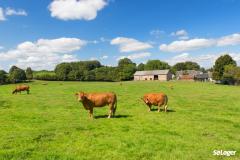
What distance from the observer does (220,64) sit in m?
101

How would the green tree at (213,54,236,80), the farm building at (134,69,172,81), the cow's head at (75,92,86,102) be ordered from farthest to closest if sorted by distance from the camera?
the farm building at (134,69,172,81)
the green tree at (213,54,236,80)
the cow's head at (75,92,86,102)

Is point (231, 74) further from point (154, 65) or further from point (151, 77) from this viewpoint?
point (154, 65)

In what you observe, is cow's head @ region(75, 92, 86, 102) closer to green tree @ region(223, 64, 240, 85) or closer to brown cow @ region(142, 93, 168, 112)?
brown cow @ region(142, 93, 168, 112)

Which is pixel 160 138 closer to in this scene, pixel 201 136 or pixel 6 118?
pixel 201 136

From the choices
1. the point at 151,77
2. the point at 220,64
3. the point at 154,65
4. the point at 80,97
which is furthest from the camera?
the point at 154,65

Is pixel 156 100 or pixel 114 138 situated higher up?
pixel 156 100

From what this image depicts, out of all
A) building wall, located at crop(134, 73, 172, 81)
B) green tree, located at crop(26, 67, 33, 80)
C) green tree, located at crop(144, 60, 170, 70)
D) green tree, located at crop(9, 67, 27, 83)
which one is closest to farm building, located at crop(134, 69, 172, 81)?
building wall, located at crop(134, 73, 172, 81)

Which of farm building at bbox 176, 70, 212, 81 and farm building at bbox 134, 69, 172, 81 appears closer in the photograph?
farm building at bbox 134, 69, 172, 81

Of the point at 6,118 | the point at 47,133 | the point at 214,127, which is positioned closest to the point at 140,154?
the point at 47,133

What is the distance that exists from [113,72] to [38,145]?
429ft

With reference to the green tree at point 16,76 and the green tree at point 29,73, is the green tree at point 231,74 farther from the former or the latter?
the green tree at point 29,73

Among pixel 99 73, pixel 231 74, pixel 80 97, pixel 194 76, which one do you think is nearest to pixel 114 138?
pixel 80 97

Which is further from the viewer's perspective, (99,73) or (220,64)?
(99,73)

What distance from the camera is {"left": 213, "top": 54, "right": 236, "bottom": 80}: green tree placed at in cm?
10096
